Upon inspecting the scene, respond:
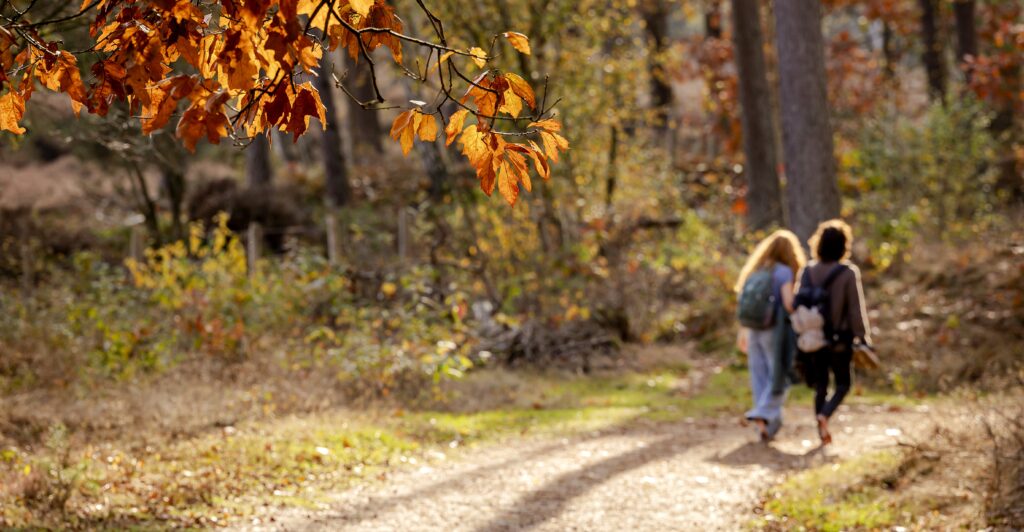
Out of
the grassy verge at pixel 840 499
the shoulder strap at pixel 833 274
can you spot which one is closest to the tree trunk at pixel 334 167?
the shoulder strap at pixel 833 274

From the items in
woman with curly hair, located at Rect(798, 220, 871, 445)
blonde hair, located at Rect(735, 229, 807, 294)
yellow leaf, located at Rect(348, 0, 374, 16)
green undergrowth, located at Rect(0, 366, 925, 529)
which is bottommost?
green undergrowth, located at Rect(0, 366, 925, 529)

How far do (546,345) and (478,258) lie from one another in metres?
1.56

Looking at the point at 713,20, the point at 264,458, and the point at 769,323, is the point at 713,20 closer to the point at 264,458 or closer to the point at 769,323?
the point at 769,323

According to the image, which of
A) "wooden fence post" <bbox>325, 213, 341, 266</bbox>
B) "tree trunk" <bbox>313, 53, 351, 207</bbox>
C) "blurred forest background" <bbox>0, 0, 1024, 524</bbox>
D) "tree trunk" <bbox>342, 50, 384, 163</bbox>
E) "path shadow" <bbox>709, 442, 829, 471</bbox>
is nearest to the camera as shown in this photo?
"path shadow" <bbox>709, 442, 829, 471</bbox>

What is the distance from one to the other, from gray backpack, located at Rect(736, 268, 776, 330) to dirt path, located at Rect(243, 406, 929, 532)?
105cm

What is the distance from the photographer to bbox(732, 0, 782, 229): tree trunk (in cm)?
1806

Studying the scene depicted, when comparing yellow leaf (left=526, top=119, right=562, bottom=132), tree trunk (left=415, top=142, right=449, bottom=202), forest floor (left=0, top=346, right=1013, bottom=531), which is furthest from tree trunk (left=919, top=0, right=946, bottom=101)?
yellow leaf (left=526, top=119, right=562, bottom=132)

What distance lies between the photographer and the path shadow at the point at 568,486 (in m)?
6.67

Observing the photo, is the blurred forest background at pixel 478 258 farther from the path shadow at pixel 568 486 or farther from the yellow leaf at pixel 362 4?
the yellow leaf at pixel 362 4

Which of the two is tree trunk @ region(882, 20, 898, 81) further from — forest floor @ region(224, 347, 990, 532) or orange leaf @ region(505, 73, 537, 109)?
orange leaf @ region(505, 73, 537, 109)

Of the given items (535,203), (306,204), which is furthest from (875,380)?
(306,204)

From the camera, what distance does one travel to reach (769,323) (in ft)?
29.3

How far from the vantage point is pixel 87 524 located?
586 cm

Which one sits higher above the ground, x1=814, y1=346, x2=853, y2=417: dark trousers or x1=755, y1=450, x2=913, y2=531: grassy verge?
x1=814, y1=346, x2=853, y2=417: dark trousers
